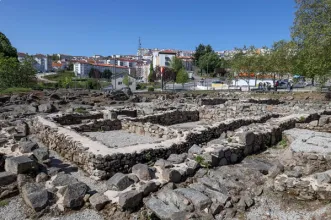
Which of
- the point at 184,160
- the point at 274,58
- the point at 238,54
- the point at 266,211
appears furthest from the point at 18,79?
the point at 266,211

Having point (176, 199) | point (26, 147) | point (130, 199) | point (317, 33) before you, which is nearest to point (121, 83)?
point (317, 33)

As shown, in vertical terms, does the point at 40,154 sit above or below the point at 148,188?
above

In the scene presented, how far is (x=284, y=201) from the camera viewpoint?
617cm

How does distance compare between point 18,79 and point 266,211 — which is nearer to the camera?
point 266,211

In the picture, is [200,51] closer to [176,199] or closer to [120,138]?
[120,138]

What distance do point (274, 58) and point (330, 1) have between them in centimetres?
1663

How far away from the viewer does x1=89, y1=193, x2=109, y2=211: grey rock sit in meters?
5.91

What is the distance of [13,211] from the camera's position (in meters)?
6.01

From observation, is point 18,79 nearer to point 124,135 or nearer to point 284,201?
point 124,135

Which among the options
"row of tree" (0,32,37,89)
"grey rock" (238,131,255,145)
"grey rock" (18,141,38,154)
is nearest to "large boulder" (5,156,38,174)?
"grey rock" (18,141,38,154)

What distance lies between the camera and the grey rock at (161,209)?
17.0 ft

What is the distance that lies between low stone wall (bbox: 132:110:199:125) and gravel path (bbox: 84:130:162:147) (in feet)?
5.06

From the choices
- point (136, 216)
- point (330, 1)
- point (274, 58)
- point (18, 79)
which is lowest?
point (136, 216)

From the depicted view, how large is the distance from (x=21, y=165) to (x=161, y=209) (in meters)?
4.19
